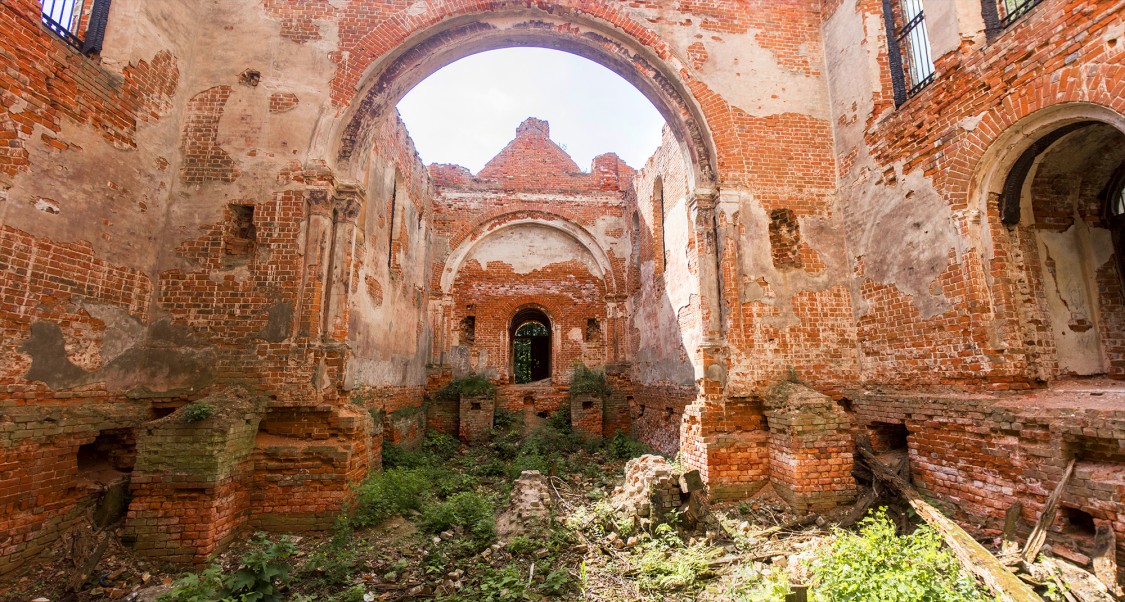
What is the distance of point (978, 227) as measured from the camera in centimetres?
577

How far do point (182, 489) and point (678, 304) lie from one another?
25.7 ft

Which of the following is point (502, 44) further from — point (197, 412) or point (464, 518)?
point (464, 518)

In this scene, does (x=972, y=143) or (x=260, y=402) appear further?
(x=260, y=402)

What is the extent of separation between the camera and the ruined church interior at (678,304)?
4875mm

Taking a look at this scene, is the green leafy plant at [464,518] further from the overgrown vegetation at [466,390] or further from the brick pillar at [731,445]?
the overgrown vegetation at [466,390]

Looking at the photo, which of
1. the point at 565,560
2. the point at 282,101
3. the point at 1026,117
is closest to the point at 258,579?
the point at 565,560

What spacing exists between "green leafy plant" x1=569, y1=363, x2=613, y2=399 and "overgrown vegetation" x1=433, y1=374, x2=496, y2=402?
2235mm

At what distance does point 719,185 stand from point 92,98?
25.8ft

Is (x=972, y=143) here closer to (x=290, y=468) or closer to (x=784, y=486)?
(x=784, y=486)

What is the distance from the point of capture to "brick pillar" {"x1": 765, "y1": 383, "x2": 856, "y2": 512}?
21.0 ft

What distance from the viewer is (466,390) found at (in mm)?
13766

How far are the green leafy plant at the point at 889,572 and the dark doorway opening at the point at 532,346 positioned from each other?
12156 millimetres

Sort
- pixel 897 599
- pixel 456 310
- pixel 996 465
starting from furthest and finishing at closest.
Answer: pixel 456 310
pixel 996 465
pixel 897 599

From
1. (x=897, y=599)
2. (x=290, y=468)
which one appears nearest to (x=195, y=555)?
(x=290, y=468)
